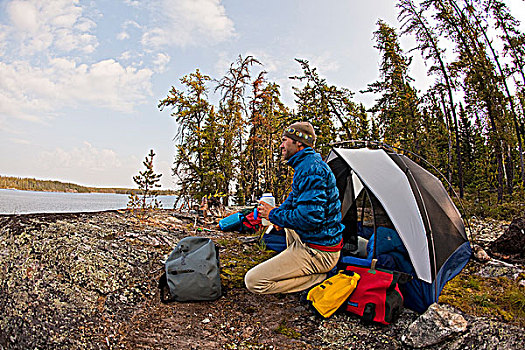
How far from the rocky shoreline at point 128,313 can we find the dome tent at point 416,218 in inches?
13.9

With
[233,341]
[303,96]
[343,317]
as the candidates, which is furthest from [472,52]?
[233,341]

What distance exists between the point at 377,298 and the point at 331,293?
47 cm

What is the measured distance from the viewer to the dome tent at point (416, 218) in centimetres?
381

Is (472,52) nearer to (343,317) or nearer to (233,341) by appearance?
(343,317)

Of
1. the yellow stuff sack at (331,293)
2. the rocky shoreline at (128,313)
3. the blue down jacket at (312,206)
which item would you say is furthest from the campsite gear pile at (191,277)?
the yellow stuff sack at (331,293)

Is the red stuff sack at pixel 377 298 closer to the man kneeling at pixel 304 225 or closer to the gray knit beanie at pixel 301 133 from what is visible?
the man kneeling at pixel 304 225

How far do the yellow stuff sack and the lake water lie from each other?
12.2 ft

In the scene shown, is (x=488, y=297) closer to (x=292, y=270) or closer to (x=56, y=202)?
(x=292, y=270)

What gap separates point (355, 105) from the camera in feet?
30.7

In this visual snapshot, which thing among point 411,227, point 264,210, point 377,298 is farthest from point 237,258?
point 411,227

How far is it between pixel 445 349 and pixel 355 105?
738 cm

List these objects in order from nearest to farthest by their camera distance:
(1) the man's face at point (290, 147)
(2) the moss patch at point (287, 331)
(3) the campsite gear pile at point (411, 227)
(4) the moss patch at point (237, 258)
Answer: (2) the moss patch at point (287, 331), (3) the campsite gear pile at point (411, 227), (1) the man's face at point (290, 147), (4) the moss patch at point (237, 258)

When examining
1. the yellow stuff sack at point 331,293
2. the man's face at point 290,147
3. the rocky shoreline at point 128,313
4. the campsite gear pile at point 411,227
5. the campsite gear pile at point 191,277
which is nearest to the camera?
the rocky shoreline at point 128,313

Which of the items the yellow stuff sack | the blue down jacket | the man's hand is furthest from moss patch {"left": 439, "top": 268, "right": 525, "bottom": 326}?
the man's hand
